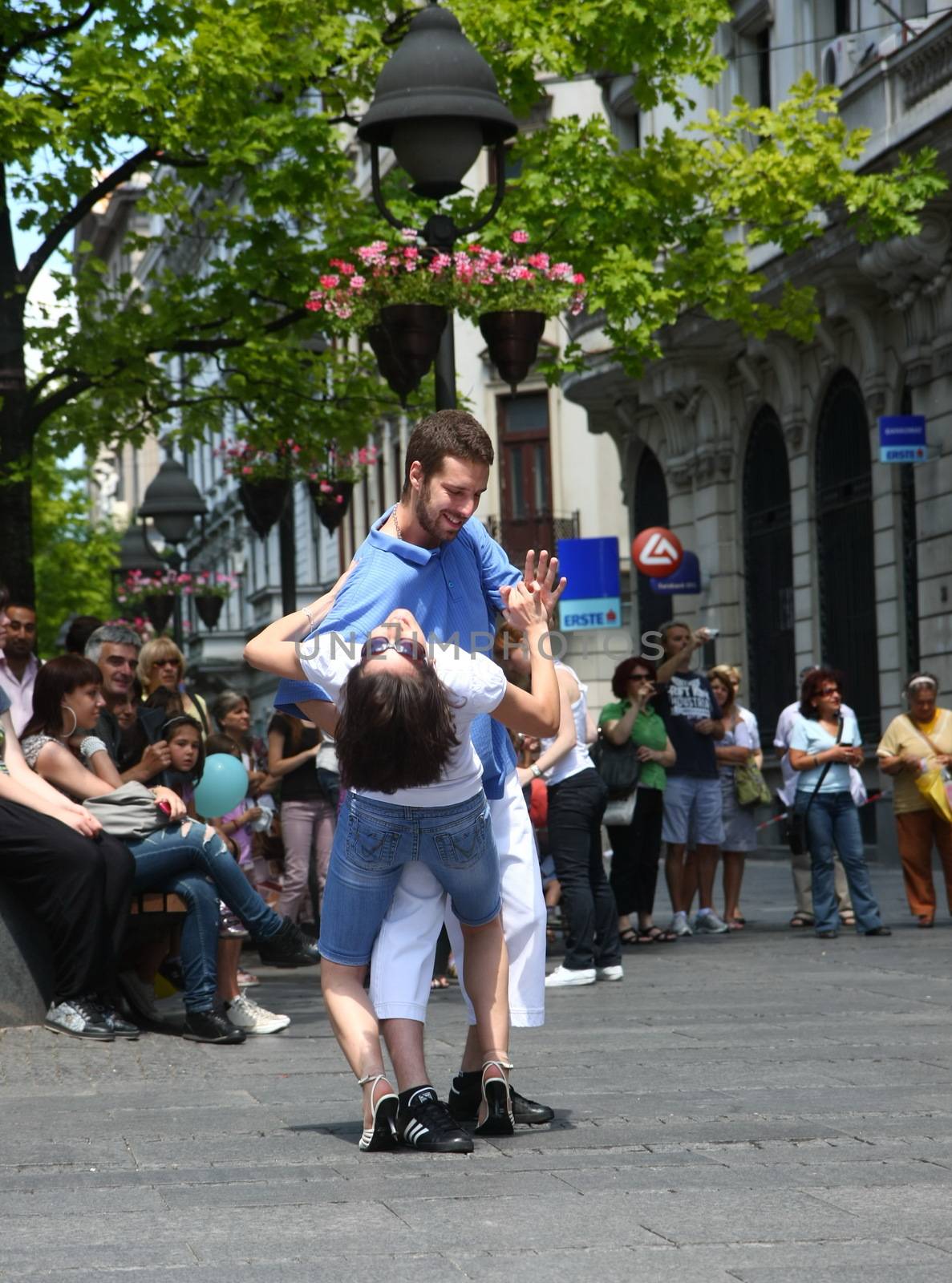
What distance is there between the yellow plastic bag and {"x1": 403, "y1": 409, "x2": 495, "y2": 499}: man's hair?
9.35m

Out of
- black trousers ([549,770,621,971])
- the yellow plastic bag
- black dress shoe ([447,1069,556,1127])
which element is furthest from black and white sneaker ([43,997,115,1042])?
the yellow plastic bag

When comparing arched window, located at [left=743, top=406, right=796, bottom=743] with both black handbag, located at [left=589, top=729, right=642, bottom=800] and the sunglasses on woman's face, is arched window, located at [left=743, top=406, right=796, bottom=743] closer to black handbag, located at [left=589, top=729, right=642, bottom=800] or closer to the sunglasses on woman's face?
black handbag, located at [left=589, top=729, right=642, bottom=800]

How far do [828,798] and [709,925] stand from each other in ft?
4.11

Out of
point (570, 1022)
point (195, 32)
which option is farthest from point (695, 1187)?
point (195, 32)

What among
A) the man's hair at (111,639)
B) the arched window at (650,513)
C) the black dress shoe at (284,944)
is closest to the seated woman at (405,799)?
the black dress shoe at (284,944)

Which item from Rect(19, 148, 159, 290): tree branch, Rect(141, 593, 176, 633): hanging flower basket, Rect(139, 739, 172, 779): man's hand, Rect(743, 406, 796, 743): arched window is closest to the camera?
Rect(139, 739, 172, 779): man's hand

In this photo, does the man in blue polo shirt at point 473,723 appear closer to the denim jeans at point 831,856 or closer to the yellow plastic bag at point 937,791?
the denim jeans at point 831,856

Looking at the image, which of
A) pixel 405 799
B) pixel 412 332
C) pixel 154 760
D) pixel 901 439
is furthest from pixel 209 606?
pixel 405 799

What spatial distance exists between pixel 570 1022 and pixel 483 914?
327 centimetres

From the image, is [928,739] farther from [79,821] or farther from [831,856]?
[79,821]

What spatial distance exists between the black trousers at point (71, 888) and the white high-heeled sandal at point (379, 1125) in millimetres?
3081

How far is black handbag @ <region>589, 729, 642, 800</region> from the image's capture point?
13.4 metres

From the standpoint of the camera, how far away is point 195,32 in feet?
44.7

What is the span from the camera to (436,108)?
33.5 ft
